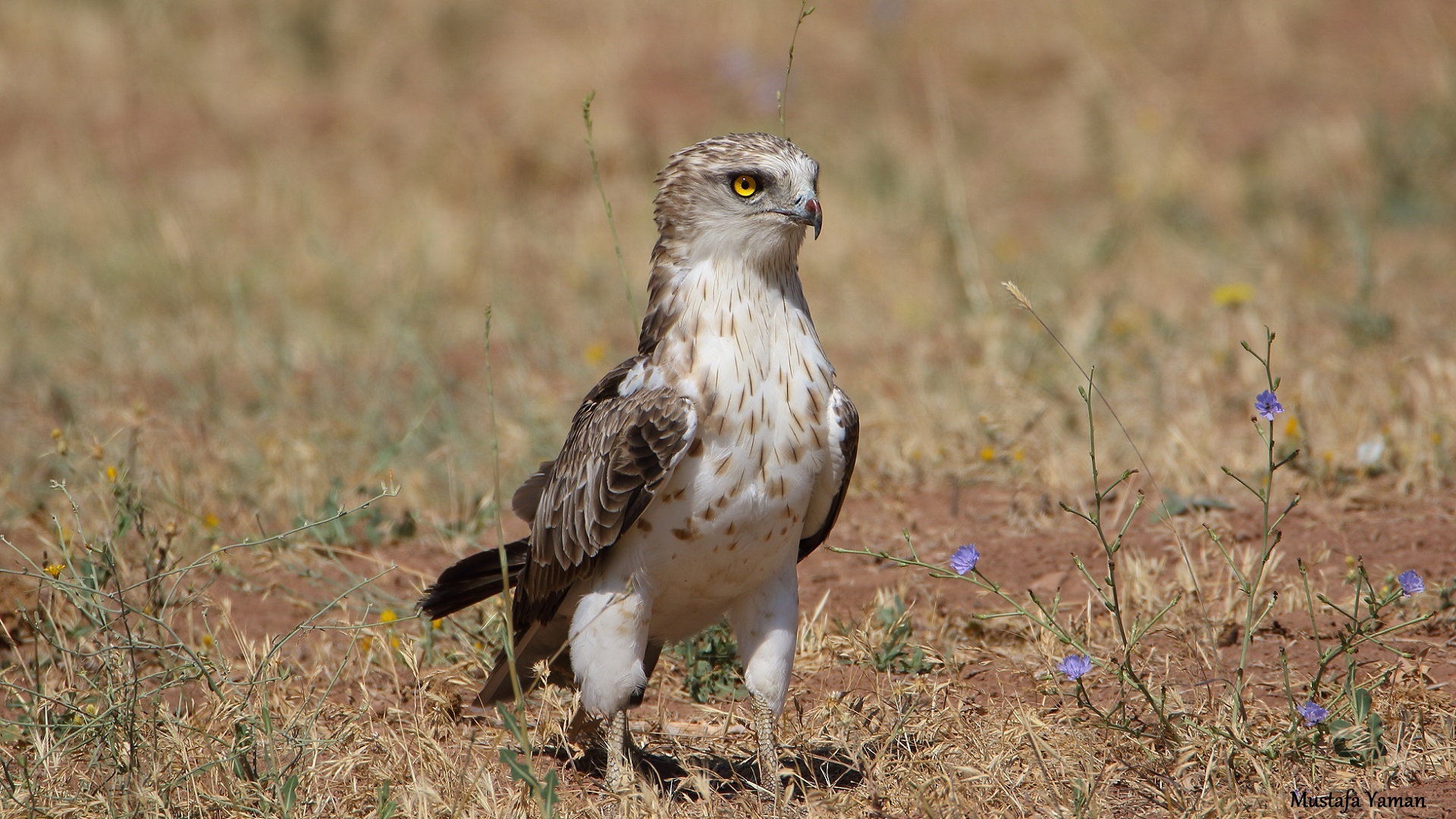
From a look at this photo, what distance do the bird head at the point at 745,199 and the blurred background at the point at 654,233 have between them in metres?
2.01

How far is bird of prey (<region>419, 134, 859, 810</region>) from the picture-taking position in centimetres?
346

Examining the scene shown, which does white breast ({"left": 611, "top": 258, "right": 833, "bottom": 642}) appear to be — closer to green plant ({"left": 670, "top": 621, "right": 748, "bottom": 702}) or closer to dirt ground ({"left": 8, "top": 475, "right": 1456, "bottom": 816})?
dirt ground ({"left": 8, "top": 475, "right": 1456, "bottom": 816})

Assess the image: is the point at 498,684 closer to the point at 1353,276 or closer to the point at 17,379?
the point at 17,379

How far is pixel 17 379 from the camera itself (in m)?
7.32

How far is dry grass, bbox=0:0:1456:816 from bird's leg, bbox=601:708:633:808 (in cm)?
18

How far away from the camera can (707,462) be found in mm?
3457

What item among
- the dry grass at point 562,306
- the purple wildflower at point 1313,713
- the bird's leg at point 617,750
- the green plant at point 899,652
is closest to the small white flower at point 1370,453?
the dry grass at point 562,306

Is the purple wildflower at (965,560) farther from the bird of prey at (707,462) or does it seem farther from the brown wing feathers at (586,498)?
the brown wing feathers at (586,498)

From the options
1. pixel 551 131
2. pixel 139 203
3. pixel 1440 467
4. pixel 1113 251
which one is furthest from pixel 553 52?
pixel 1440 467

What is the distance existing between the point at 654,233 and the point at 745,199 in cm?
597

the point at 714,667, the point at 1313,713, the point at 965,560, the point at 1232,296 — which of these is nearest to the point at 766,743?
the point at 965,560

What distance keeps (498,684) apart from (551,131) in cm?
840

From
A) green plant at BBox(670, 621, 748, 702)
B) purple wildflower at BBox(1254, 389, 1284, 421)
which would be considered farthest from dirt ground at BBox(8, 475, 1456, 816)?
purple wildflower at BBox(1254, 389, 1284, 421)

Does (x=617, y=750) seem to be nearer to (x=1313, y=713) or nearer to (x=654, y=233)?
(x=1313, y=713)
